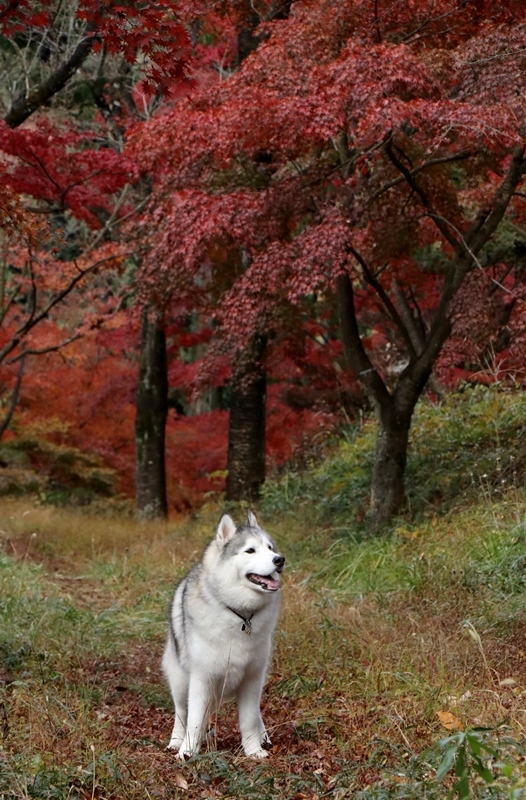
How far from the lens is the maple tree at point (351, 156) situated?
9.59 metres

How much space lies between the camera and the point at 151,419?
1759 centimetres

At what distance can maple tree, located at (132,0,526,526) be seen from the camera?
959 cm

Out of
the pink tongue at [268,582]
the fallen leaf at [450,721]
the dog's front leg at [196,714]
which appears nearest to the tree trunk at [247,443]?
the dog's front leg at [196,714]

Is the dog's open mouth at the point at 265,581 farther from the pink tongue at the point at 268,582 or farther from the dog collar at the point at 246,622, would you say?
the dog collar at the point at 246,622

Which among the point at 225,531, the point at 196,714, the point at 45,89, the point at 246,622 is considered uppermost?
the point at 45,89

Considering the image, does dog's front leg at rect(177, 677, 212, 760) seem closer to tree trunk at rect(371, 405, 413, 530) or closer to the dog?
the dog

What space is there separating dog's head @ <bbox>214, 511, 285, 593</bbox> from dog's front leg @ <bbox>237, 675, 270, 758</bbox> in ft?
1.95

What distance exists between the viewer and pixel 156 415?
57.8 feet

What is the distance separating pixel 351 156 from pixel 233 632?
7279 millimetres

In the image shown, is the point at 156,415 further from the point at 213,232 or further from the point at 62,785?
the point at 62,785

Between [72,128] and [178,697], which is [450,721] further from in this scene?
[72,128]

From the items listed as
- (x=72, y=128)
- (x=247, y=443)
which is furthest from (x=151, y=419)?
(x=72, y=128)

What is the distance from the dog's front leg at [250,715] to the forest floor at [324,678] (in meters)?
0.15

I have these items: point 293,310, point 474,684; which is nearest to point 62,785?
point 474,684
